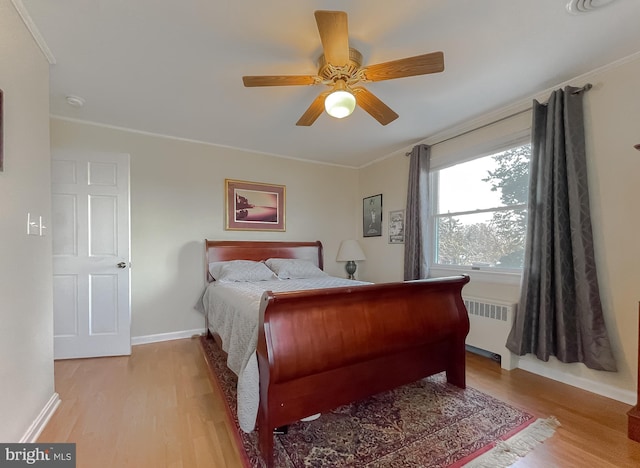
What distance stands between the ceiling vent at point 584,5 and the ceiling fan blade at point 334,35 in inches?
47.8

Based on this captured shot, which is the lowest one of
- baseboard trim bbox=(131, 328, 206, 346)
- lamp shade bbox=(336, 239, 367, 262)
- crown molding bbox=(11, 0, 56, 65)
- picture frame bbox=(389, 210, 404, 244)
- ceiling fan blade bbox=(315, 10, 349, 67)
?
baseboard trim bbox=(131, 328, 206, 346)

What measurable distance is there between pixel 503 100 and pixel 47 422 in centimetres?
416

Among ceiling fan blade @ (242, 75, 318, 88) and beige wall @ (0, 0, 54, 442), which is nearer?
beige wall @ (0, 0, 54, 442)

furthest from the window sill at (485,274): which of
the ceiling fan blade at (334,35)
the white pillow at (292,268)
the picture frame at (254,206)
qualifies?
the ceiling fan blade at (334,35)

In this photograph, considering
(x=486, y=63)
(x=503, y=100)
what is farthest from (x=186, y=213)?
(x=503, y=100)

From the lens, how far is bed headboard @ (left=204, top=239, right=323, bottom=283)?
3.51m

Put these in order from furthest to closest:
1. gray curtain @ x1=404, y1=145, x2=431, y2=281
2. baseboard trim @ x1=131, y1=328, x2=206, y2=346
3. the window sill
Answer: gray curtain @ x1=404, y1=145, x2=431, y2=281
baseboard trim @ x1=131, y1=328, x2=206, y2=346
the window sill

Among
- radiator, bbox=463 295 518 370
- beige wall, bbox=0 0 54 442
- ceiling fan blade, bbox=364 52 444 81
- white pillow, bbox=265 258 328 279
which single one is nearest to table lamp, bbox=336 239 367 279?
white pillow, bbox=265 258 328 279

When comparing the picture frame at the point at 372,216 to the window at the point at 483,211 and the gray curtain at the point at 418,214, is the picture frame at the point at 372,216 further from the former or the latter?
the window at the point at 483,211

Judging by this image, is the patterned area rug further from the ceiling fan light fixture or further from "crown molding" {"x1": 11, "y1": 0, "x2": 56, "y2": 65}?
"crown molding" {"x1": 11, "y1": 0, "x2": 56, "y2": 65}

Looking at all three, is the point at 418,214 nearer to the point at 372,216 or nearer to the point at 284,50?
the point at 372,216

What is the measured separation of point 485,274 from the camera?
290 cm

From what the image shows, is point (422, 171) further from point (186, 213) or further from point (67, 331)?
point (67, 331)

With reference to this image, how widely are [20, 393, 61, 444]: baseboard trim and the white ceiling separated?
7.56ft
